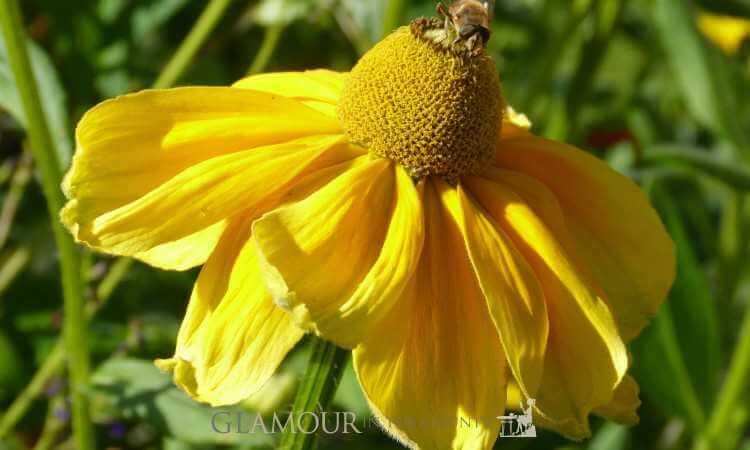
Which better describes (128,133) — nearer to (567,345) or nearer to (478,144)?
(478,144)

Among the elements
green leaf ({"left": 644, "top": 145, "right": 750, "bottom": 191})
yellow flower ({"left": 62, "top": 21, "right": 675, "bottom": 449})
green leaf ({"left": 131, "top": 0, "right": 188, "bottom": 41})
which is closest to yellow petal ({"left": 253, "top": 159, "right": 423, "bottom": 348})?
yellow flower ({"left": 62, "top": 21, "right": 675, "bottom": 449})

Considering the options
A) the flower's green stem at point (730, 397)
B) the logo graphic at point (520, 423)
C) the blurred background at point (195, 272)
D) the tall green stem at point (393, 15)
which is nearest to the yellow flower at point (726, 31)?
the blurred background at point (195, 272)

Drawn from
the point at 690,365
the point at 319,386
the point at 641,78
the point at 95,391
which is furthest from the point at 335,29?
the point at 319,386

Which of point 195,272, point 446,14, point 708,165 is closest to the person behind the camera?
point 446,14

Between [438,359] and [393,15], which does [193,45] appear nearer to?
[393,15]


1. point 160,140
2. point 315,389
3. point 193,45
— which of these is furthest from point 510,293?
point 193,45
